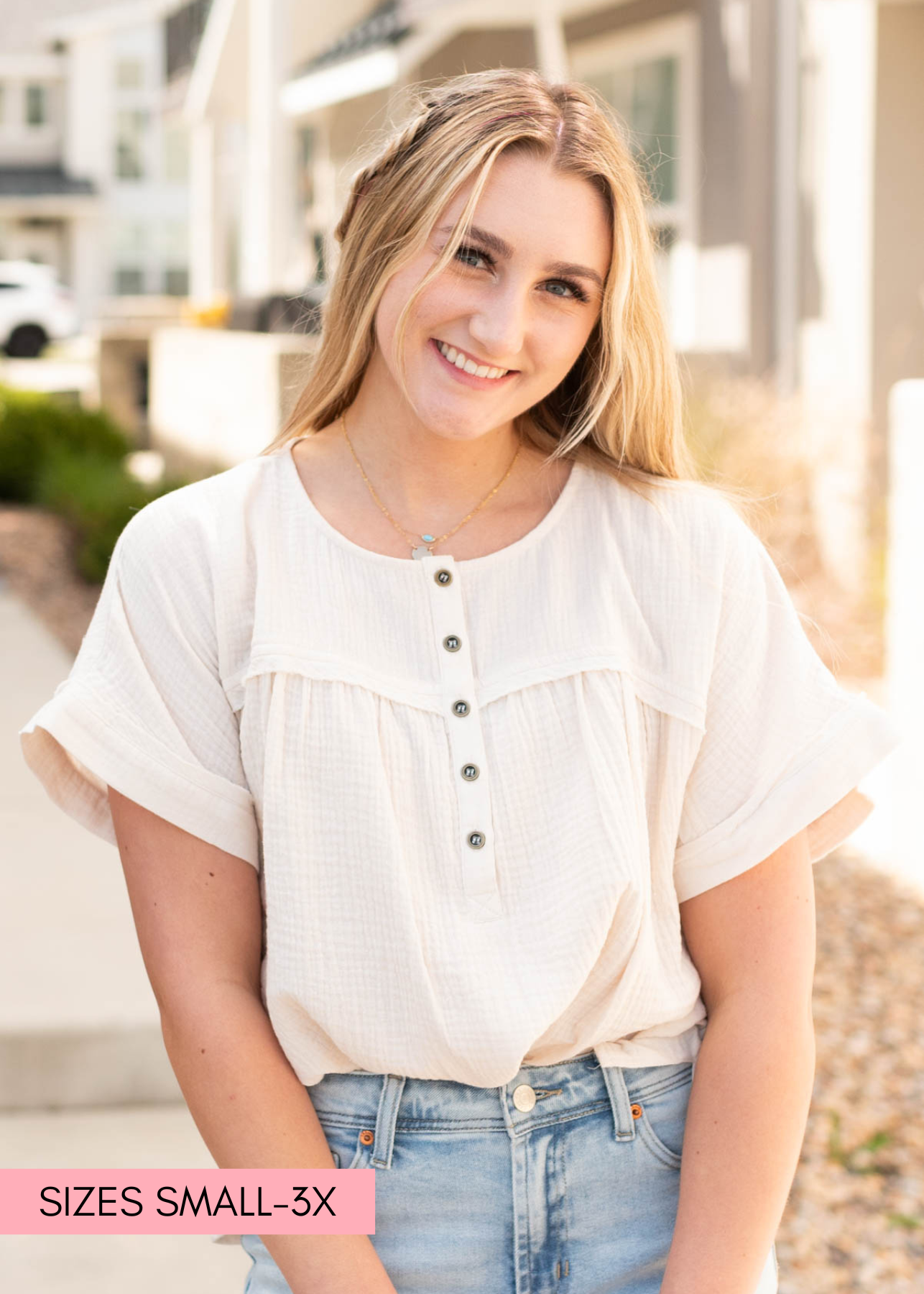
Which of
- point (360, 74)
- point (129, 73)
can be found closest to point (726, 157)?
point (360, 74)

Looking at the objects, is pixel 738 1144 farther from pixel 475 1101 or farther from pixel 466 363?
pixel 466 363

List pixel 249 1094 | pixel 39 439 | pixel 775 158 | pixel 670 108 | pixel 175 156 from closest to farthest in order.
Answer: pixel 249 1094
pixel 775 158
pixel 670 108
pixel 39 439
pixel 175 156

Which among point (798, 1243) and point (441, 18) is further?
point (441, 18)

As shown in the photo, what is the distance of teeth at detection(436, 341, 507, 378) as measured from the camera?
5.32 ft

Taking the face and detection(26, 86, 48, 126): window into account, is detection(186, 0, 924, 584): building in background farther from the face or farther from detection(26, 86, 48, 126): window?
detection(26, 86, 48, 126): window

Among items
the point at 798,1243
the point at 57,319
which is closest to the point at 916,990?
the point at 798,1243

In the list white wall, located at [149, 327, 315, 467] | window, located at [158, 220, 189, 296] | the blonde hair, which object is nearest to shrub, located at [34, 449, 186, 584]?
white wall, located at [149, 327, 315, 467]

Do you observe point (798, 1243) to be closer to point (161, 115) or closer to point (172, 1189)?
point (172, 1189)

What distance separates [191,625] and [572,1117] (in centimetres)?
62

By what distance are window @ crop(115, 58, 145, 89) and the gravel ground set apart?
35.0 metres

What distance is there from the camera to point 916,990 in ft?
13.1

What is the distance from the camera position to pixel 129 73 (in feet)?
118

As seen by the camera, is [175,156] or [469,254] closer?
[469,254]

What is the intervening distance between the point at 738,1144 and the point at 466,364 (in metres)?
0.83
